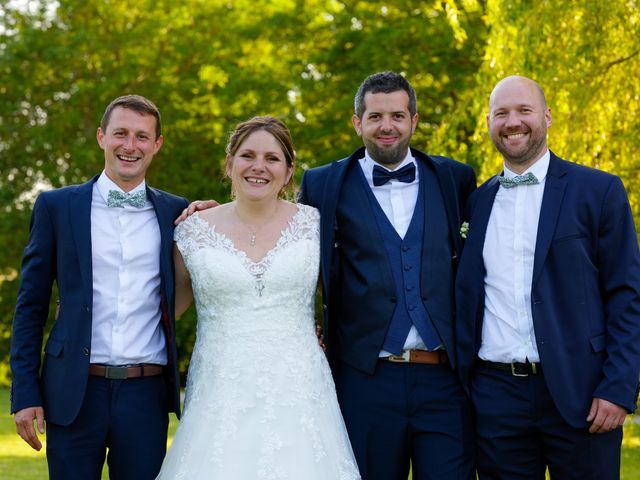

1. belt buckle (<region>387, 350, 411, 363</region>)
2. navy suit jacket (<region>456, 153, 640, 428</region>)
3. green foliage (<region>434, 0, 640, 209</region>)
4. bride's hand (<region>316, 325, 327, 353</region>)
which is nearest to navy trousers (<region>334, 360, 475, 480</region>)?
belt buckle (<region>387, 350, 411, 363</region>)

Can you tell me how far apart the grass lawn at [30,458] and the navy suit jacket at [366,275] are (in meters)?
4.68

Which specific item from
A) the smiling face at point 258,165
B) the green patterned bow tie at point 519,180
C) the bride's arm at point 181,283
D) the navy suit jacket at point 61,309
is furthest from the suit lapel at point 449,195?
the navy suit jacket at point 61,309

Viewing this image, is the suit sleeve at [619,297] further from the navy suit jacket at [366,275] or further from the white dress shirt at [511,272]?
the navy suit jacket at [366,275]

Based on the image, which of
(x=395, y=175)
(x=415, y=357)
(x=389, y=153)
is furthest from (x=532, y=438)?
(x=389, y=153)

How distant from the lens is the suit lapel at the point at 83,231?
13.2 feet

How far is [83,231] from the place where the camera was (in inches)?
161

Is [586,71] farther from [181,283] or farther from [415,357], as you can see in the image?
[181,283]

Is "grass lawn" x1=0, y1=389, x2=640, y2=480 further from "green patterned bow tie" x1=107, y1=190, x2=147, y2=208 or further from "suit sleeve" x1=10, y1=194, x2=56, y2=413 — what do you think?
"green patterned bow tie" x1=107, y1=190, x2=147, y2=208

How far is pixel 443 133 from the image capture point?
9.22 m

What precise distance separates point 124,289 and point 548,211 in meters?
1.89

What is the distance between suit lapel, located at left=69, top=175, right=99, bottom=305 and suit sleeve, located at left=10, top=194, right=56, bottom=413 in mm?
122

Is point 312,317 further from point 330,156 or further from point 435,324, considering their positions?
point 330,156

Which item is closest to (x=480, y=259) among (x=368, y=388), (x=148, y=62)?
(x=368, y=388)

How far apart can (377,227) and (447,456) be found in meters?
1.09
